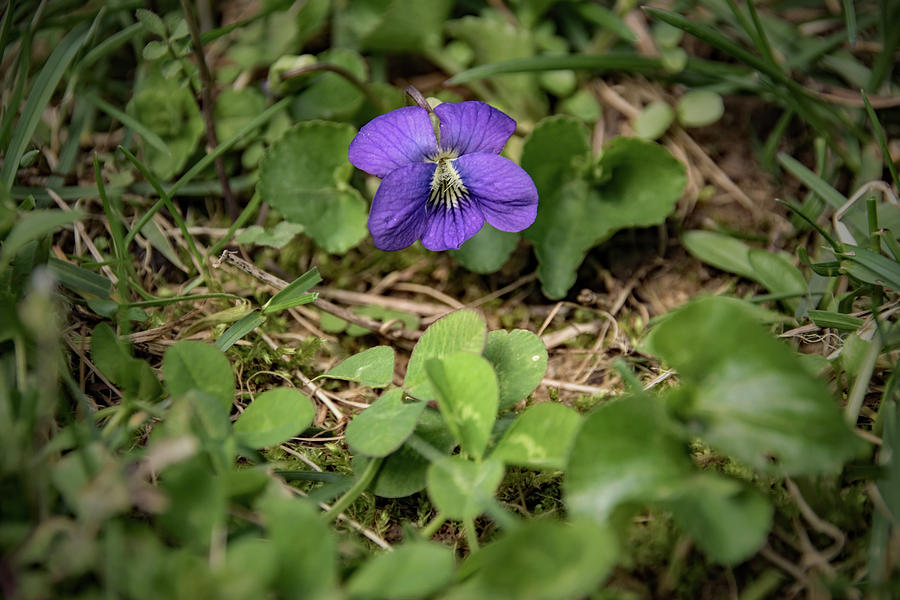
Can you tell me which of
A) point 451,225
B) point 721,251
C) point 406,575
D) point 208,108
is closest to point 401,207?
point 451,225

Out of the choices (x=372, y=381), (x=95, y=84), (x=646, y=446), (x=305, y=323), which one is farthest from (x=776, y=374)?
(x=95, y=84)

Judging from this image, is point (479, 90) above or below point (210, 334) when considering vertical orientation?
above

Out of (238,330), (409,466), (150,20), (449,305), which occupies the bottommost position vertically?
(449,305)

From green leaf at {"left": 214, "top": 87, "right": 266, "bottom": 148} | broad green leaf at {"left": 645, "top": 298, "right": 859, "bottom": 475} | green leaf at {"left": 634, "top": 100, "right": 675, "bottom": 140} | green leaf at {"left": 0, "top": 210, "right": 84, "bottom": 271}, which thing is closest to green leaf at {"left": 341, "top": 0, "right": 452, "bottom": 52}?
green leaf at {"left": 214, "top": 87, "right": 266, "bottom": 148}

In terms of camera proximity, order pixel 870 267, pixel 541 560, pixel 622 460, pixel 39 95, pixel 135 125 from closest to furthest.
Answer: pixel 541 560
pixel 622 460
pixel 870 267
pixel 39 95
pixel 135 125

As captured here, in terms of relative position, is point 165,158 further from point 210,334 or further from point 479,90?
point 479,90

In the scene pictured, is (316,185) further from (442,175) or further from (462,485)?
(462,485)

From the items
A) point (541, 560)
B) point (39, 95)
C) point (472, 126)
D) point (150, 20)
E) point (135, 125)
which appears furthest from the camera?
point (135, 125)

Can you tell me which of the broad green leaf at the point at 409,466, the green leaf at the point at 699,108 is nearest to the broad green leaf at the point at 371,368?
the broad green leaf at the point at 409,466
